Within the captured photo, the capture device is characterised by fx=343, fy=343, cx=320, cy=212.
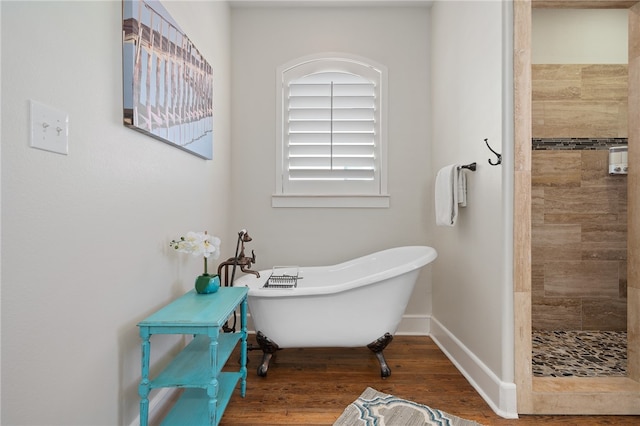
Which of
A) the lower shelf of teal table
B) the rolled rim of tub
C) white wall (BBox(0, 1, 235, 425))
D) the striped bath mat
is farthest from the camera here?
the rolled rim of tub

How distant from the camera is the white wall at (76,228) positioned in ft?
2.87

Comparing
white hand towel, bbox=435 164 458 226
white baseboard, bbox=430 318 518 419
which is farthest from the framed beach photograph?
white baseboard, bbox=430 318 518 419

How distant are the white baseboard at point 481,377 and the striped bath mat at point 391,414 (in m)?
0.20

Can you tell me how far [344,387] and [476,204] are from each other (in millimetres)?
1353

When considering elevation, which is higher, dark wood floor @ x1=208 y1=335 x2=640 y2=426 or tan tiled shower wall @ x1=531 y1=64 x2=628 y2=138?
tan tiled shower wall @ x1=531 y1=64 x2=628 y2=138

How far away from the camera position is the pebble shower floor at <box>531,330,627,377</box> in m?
2.06

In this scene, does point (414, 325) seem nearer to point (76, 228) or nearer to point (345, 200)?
point (345, 200)

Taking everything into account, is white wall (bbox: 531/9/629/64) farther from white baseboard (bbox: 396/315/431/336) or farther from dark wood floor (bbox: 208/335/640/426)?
dark wood floor (bbox: 208/335/640/426)

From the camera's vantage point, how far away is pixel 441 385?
6.73 feet

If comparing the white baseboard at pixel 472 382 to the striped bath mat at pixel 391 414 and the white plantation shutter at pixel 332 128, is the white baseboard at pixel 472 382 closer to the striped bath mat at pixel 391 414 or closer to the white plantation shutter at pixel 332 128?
the striped bath mat at pixel 391 414

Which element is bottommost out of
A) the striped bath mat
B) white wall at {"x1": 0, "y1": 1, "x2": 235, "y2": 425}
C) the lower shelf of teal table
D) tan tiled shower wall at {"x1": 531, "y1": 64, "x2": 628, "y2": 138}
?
the striped bath mat

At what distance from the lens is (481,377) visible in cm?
196

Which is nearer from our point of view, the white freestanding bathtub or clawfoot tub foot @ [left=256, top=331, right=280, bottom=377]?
the white freestanding bathtub

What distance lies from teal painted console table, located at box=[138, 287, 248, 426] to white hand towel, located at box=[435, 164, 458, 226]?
1.36 metres
